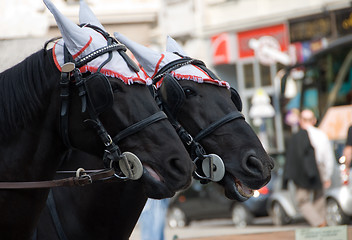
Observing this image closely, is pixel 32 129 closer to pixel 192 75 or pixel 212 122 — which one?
pixel 212 122

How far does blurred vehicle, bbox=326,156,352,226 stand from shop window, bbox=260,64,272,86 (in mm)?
14374

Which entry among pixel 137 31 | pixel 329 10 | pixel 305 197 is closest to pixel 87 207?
pixel 305 197

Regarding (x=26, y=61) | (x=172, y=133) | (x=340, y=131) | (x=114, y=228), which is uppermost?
(x=26, y=61)

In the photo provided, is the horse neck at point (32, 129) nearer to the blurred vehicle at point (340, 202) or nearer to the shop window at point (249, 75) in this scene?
the blurred vehicle at point (340, 202)

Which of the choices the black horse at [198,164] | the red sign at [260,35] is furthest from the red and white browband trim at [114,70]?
the red sign at [260,35]

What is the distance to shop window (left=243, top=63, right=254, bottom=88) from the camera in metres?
29.5

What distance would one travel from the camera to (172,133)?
12.9 feet

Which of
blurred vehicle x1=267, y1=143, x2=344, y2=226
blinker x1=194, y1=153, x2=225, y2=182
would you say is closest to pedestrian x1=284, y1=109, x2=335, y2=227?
blurred vehicle x1=267, y1=143, x2=344, y2=226

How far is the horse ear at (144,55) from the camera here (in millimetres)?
4617

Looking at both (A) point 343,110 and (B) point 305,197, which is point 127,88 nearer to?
(B) point 305,197

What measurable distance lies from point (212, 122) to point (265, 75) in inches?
954

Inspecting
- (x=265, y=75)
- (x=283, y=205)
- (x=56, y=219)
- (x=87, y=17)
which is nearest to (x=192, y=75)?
(x=87, y=17)

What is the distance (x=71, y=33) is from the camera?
398 cm

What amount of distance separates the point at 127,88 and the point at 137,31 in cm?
1972
